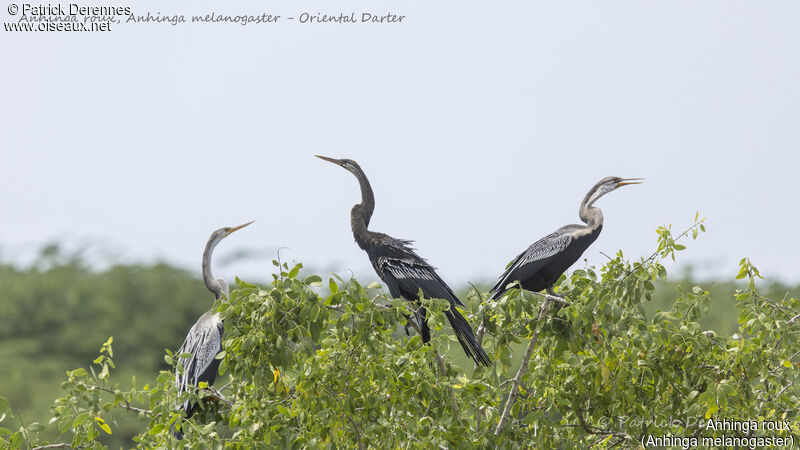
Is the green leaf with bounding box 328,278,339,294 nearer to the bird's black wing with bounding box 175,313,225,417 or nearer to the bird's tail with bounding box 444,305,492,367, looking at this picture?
the bird's tail with bounding box 444,305,492,367

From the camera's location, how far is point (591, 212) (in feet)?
26.6

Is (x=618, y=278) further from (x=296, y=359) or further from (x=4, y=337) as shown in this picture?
(x=4, y=337)

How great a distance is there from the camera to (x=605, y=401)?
220 inches

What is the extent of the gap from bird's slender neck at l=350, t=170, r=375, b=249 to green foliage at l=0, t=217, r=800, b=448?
1.74 metres

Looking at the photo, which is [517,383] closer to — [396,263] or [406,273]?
[406,273]

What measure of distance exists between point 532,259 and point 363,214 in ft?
4.62

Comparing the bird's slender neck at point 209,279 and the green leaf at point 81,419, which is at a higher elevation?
the bird's slender neck at point 209,279

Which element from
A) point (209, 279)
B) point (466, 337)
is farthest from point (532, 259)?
point (209, 279)

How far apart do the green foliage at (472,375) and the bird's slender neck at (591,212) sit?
2217mm

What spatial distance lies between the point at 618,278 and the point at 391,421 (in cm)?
145

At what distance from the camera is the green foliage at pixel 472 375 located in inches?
187

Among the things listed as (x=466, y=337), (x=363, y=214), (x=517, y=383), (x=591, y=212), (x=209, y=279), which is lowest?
(x=517, y=383)
